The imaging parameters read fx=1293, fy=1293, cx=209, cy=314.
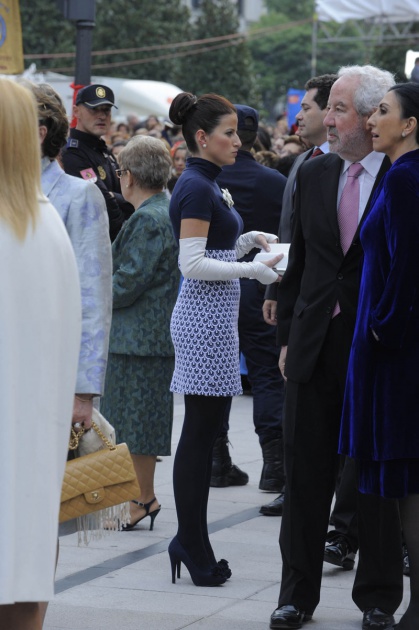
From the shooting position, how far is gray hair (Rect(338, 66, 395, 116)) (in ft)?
16.3

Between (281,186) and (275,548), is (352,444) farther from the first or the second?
(281,186)

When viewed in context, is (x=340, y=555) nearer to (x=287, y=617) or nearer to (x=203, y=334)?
(x=287, y=617)

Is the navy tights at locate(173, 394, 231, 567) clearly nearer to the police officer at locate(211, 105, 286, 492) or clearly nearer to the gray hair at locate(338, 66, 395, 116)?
the gray hair at locate(338, 66, 395, 116)

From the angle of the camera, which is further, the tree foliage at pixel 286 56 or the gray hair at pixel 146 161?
the tree foliage at pixel 286 56

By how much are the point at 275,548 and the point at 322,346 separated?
1656 mm

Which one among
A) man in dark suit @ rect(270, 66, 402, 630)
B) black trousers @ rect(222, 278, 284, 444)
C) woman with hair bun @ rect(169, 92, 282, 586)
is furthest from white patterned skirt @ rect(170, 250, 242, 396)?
black trousers @ rect(222, 278, 284, 444)

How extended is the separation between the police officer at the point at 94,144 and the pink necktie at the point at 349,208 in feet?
9.89

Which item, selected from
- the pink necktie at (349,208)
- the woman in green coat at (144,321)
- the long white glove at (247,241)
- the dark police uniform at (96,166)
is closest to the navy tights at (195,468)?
the long white glove at (247,241)

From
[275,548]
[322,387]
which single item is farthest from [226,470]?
[322,387]

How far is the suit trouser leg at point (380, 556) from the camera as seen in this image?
16.1 ft

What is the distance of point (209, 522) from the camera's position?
22.2 feet

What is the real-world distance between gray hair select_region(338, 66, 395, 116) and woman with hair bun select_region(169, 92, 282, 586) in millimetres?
675

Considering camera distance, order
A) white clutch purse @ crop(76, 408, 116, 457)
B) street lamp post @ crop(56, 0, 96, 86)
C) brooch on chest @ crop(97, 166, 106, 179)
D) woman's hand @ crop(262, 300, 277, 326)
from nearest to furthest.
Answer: white clutch purse @ crop(76, 408, 116, 457) → woman's hand @ crop(262, 300, 277, 326) → brooch on chest @ crop(97, 166, 106, 179) → street lamp post @ crop(56, 0, 96, 86)

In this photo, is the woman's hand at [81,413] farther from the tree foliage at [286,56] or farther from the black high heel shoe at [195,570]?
the tree foliage at [286,56]
